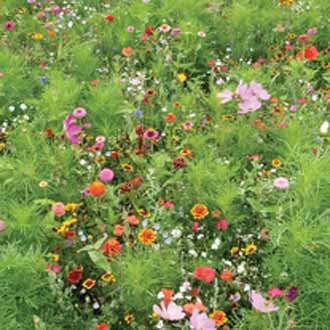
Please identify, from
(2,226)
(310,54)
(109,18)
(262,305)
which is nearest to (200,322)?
(262,305)

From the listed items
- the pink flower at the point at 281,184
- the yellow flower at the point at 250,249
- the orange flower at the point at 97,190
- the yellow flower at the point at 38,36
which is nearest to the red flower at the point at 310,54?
the pink flower at the point at 281,184

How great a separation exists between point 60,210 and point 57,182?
0.34 meters

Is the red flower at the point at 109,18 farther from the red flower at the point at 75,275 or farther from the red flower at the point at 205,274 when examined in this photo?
the red flower at the point at 205,274

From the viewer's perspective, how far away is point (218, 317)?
7.47ft

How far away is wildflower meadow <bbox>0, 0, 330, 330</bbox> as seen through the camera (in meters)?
2.40

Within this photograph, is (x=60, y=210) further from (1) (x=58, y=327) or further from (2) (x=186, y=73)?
(2) (x=186, y=73)

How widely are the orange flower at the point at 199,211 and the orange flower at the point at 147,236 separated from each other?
9.8 inches

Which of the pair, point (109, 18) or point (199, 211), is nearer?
point (199, 211)

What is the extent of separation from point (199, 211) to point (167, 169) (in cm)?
45

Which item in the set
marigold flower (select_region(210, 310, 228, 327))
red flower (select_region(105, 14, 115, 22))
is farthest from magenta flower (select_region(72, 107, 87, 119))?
marigold flower (select_region(210, 310, 228, 327))

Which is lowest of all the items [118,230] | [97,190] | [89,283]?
[89,283]

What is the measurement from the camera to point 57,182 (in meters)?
2.96

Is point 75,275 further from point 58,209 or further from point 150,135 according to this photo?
point 150,135

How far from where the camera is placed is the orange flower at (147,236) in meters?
2.51
